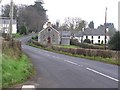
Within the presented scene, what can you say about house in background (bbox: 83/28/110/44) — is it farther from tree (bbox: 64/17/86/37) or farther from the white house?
tree (bbox: 64/17/86/37)

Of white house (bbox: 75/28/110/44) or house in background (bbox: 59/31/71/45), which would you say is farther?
white house (bbox: 75/28/110/44)

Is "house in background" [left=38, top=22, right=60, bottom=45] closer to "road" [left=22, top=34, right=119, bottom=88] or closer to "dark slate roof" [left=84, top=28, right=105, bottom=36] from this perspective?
"dark slate roof" [left=84, top=28, right=105, bottom=36]

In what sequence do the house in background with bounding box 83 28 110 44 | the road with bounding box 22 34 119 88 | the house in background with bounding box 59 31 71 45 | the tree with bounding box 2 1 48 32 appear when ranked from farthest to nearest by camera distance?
the house in background with bounding box 83 28 110 44 → the tree with bounding box 2 1 48 32 → the house in background with bounding box 59 31 71 45 → the road with bounding box 22 34 119 88

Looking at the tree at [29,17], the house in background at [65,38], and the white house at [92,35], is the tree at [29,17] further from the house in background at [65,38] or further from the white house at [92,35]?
the house in background at [65,38]

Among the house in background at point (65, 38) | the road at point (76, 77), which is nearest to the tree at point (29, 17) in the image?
the house in background at point (65, 38)

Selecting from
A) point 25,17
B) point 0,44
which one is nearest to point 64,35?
point 25,17

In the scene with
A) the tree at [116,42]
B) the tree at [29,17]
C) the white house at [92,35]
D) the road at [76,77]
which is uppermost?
the tree at [29,17]

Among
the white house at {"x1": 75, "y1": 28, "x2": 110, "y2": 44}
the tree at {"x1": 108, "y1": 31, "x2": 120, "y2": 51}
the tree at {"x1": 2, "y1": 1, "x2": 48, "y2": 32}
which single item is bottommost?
the tree at {"x1": 108, "y1": 31, "x2": 120, "y2": 51}

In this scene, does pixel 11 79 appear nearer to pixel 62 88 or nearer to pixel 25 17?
pixel 62 88

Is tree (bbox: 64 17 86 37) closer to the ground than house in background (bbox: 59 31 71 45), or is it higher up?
higher up

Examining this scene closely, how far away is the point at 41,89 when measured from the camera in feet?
38.1

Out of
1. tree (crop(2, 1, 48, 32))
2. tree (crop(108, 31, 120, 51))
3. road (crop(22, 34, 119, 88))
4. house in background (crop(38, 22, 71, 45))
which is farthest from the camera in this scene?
tree (crop(2, 1, 48, 32))

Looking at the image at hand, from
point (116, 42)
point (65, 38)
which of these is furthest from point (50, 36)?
point (116, 42)

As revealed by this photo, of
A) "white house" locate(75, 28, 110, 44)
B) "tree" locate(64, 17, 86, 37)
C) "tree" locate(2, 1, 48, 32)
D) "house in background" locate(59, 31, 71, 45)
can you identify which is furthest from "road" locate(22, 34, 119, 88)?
"white house" locate(75, 28, 110, 44)
